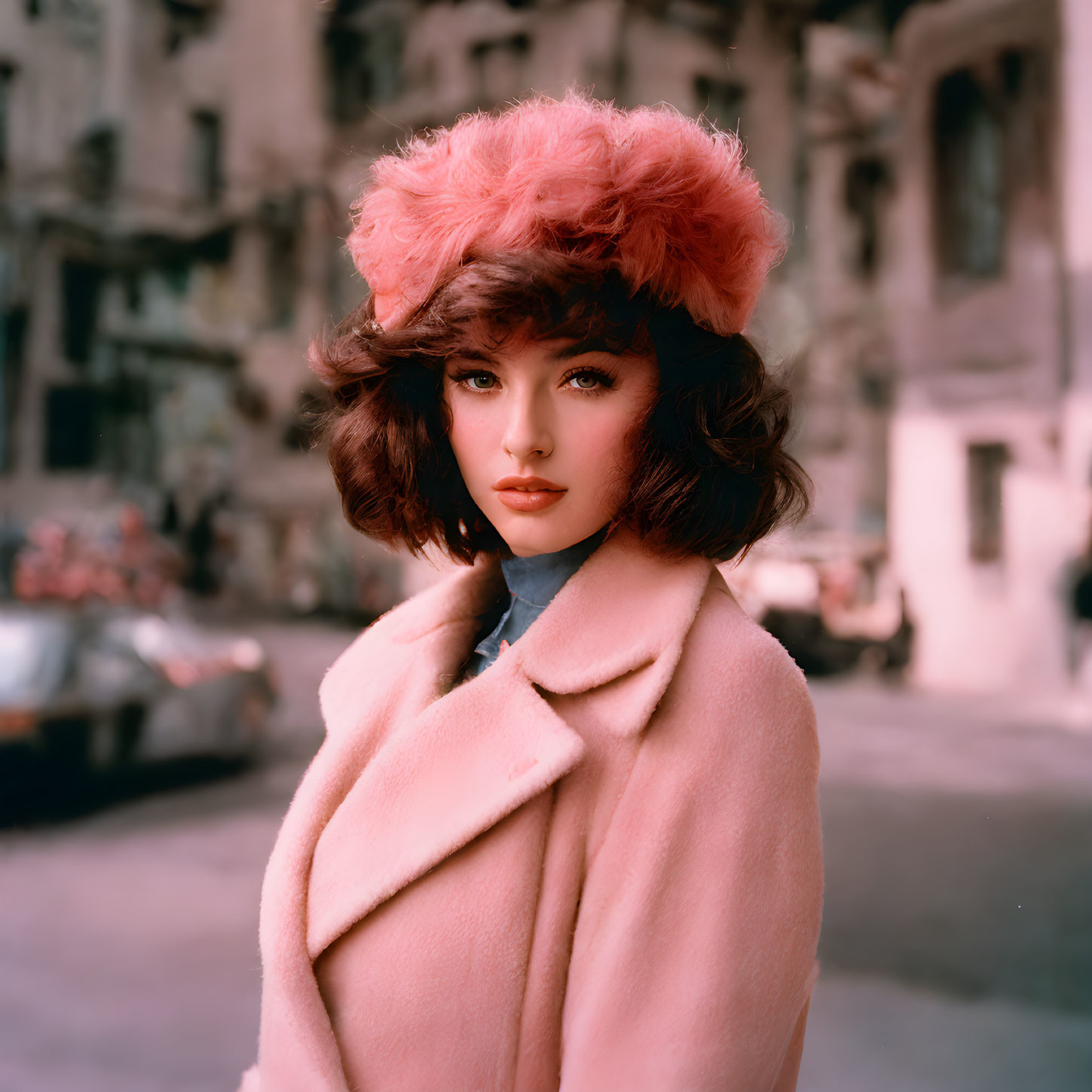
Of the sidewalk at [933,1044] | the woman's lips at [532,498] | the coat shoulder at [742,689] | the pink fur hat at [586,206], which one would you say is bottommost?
the sidewalk at [933,1044]

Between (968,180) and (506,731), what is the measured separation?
2.60m

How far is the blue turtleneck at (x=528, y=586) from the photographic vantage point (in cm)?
88

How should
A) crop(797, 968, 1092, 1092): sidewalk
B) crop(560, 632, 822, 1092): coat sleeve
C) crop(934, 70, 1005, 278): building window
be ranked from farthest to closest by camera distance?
crop(934, 70, 1005, 278): building window < crop(797, 968, 1092, 1092): sidewalk < crop(560, 632, 822, 1092): coat sleeve

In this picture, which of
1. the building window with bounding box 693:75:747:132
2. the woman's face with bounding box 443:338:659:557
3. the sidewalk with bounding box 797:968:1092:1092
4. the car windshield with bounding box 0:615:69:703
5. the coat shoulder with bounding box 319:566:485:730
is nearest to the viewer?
the woman's face with bounding box 443:338:659:557

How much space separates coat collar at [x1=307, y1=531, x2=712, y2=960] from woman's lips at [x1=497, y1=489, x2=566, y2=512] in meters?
0.07

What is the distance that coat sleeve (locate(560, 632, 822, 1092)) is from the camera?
679 millimetres

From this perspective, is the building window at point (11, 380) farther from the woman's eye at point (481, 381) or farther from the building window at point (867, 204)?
the building window at point (867, 204)

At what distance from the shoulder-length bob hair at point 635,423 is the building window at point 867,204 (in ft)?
6.78

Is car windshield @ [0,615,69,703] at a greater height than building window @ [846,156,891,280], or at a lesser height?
lesser

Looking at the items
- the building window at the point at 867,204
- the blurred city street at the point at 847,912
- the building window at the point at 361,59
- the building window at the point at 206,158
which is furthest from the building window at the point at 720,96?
the blurred city street at the point at 847,912

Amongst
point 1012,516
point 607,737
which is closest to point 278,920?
point 607,737

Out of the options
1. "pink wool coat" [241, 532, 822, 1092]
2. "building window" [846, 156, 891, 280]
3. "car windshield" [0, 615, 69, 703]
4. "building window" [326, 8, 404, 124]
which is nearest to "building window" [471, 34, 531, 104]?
"building window" [326, 8, 404, 124]

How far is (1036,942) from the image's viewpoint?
2.33 m

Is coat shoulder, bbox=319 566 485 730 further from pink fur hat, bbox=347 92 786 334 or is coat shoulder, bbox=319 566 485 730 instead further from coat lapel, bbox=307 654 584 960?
pink fur hat, bbox=347 92 786 334
